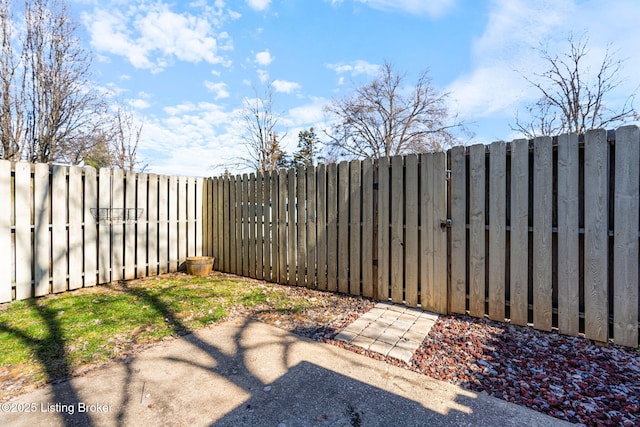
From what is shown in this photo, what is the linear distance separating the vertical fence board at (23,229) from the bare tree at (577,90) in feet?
38.4

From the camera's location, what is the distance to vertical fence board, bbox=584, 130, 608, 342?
267cm

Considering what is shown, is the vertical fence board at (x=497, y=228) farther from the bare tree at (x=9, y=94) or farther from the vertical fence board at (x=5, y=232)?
the bare tree at (x=9, y=94)

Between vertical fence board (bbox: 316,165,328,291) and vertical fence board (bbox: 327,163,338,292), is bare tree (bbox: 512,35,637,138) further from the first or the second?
vertical fence board (bbox: 316,165,328,291)

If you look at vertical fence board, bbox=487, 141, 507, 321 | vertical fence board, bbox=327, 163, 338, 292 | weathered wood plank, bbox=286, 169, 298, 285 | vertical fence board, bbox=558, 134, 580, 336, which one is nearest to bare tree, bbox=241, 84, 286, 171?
weathered wood plank, bbox=286, 169, 298, 285

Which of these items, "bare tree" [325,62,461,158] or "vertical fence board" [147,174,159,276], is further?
"bare tree" [325,62,461,158]

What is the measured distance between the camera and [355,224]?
4.30m

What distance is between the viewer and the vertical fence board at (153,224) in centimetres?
555

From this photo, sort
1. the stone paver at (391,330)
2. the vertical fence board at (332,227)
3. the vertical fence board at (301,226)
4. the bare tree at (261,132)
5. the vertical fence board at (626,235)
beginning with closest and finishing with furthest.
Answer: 1. the vertical fence board at (626,235)
2. the stone paver at (391,330)
3. the vertical fence board at (332,227)
4. the vertical fence board at (301,226)
5. the bare tree at (261,132)

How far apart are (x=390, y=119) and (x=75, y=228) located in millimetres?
15965

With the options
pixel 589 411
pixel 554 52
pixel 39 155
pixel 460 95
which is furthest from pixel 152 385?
pixel 460 95

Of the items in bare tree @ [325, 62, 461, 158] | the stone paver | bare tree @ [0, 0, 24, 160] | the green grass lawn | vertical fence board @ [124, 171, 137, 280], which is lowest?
the stone paver

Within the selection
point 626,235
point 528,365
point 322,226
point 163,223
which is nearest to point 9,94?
point 163,223

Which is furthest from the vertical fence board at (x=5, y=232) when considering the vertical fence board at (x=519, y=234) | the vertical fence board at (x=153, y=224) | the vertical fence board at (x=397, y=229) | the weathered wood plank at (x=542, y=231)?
the weathered wood plank at (x=542, y=231)

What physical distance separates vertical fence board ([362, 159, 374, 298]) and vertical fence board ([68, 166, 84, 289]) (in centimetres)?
484
